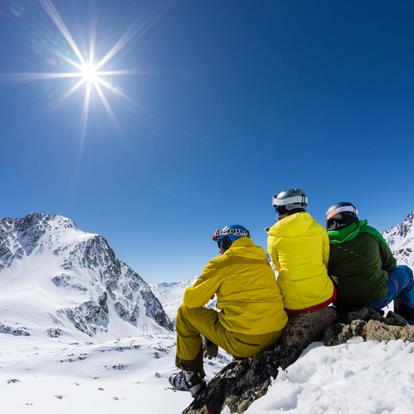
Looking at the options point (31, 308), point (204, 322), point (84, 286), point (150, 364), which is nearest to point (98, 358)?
point (150, 364)

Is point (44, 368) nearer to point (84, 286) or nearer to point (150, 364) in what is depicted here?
point (150, 364)

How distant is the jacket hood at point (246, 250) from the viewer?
5625mm

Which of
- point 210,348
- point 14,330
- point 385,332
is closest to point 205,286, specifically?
point 210,348

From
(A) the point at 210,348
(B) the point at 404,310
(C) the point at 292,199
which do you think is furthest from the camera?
(B) the point at 404,310

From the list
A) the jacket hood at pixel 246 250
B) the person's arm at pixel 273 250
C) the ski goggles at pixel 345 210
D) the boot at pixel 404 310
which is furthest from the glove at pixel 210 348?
the boot at pixel 404 310

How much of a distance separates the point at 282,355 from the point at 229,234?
7.89ft

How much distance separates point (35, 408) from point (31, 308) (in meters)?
121

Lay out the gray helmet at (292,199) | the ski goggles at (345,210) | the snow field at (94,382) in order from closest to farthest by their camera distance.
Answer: the gray helmet at (292,199)
the ski goggles at (345,210)
the snow field at (94,382)

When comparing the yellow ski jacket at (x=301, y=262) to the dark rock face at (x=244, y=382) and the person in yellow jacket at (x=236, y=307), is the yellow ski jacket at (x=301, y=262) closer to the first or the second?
the person in yellow jacket at (x=236, y=307)

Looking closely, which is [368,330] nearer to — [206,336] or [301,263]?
[301,263]

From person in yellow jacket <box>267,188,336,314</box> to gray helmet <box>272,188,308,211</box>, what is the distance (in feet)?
1.27

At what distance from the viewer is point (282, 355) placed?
545 cm

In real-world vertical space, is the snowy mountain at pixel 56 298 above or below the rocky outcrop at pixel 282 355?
above

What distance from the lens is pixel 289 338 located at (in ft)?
18.4
